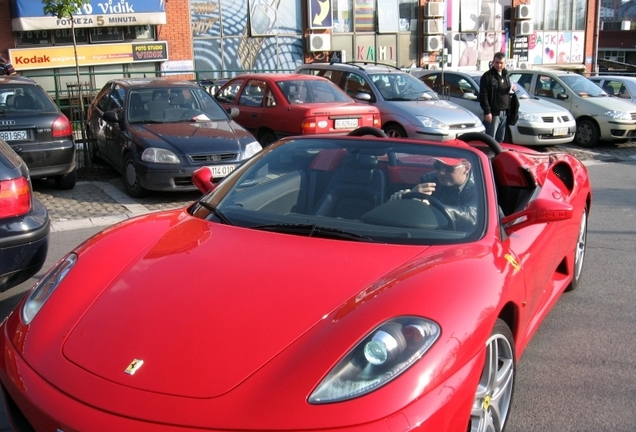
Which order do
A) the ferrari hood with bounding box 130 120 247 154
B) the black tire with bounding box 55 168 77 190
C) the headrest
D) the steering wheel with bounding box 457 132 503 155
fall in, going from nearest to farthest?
the steering wheel with bounding box 457 132 503 155 → the ferrari hood with bounding box 130 120 247 154 → the black tire with bounding box 55 168 77 190 → the headrest

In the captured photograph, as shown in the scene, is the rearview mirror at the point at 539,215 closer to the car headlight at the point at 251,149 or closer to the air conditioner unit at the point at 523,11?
the car headlight at the point at 251,149

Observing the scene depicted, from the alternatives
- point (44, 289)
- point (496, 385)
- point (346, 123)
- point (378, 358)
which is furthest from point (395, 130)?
point (378, 358)

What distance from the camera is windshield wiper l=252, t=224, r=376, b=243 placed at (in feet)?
11.4

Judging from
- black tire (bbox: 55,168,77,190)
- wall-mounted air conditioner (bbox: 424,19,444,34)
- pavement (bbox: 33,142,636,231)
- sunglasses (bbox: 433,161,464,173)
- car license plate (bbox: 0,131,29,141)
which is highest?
wall-mounted air conditioner (bbox: 424,19,444,34)

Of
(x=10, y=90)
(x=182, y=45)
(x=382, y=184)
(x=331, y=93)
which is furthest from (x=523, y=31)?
(x=382, y=184)

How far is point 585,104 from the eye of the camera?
15555mm

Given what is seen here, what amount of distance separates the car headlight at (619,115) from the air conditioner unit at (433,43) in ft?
45.5

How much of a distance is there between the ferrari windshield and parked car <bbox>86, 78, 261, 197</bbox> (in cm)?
463

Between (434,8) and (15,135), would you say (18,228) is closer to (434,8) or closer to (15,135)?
(15,135)

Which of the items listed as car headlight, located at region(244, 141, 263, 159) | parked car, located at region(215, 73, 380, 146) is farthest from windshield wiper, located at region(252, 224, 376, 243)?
parked car, located at region(215, 73, 380, 146)

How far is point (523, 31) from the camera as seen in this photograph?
104ft

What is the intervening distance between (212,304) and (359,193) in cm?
124

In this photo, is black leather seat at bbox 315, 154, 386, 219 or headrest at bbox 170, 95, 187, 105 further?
headrest at bbox 170, 95, 187, 105

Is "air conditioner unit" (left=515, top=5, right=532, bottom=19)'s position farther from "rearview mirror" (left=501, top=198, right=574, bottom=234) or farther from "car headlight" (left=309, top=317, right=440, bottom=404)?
"car headlight" (left=309, top=317, right=440, bottom=404)
